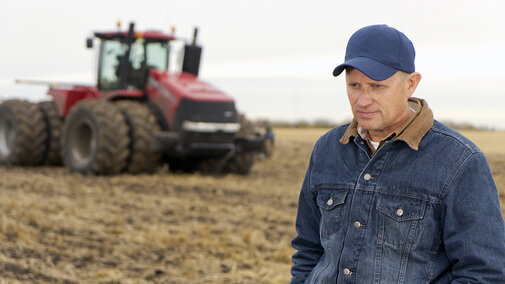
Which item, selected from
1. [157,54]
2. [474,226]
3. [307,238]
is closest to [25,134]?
[157,54]

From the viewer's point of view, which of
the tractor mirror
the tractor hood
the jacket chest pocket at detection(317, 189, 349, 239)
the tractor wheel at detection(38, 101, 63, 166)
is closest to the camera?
the jacket chest pocket at detection(317, 189, 349, 239)

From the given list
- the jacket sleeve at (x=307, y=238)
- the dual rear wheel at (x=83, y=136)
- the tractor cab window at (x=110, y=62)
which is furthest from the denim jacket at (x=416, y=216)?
the tractor cab window at (x=110, y=62)

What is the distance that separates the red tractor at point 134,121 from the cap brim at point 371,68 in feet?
31.8

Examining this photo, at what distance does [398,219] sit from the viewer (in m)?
2.31

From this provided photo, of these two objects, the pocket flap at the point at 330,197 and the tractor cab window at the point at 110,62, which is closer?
the pocket flap at the point at 330,197

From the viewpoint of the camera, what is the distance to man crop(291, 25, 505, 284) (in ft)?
7.34

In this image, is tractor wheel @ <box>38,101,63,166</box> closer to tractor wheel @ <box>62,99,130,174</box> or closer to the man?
tractor wheel @ <box>62,99,130,174</box>

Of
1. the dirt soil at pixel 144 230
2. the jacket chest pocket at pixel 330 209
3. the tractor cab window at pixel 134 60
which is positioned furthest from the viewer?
the tractor cab window at pixel 134 60

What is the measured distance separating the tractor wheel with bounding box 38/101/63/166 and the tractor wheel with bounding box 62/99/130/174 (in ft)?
3.93

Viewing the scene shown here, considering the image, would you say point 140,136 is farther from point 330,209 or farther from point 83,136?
point 330,209

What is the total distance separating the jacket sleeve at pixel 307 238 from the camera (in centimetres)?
264

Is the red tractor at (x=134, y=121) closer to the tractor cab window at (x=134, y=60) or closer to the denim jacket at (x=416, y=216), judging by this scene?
the tractor cab window at (x=134, y=60)

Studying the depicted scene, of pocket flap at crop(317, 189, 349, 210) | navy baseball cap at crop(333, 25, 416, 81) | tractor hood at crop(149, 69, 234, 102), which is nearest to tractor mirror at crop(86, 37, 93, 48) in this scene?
tractor hood at crop(149, 69, 234, 102)

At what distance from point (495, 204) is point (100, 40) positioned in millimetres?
12143
